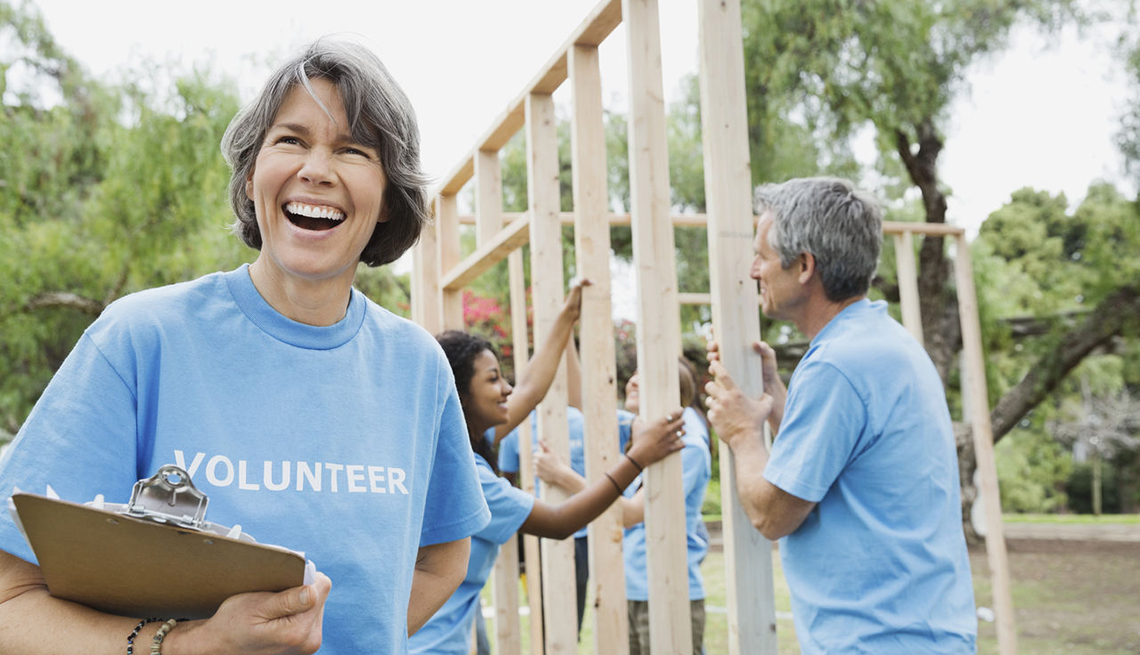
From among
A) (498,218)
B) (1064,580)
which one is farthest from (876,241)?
(1064,580)

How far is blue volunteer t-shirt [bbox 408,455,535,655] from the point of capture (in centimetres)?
265

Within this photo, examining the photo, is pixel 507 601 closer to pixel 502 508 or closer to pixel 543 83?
pixel 502 508

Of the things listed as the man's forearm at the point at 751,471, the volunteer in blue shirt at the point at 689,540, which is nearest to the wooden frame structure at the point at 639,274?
the man's forearm at the point at 751,471

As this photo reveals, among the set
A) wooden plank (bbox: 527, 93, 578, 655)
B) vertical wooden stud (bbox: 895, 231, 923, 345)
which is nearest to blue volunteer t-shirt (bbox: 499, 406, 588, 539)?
wooden plank (bbox: 527, 93, 578, 655)

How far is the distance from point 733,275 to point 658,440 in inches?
21.5

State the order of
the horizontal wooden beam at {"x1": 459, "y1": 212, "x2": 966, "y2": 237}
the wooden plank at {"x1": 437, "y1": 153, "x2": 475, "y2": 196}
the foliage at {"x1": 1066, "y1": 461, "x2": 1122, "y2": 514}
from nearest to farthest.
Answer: the wooden plank at {"x1": 437, "y1": 153, "x2": 475, "y2": 196}
the horizontal wooden beam at {"x1": 459, "y1": 212, "x2": 966, "y2": 237}
the foliage at {"x1": 1066, "y1": 461, "x2": 1122, "y2": 514}

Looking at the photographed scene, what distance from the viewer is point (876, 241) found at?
8.03ft

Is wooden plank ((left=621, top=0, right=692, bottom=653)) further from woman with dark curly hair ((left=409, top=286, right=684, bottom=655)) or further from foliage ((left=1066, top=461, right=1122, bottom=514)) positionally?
foliage ((left=1066, top=461, right=1122, bottom=514))

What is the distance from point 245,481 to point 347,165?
0.46 metres

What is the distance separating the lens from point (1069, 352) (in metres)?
9.63

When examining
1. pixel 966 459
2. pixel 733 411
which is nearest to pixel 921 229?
pixel 733 411

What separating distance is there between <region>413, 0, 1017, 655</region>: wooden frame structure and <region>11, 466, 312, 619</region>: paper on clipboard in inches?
65.5

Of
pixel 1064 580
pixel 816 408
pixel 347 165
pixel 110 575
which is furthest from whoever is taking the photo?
pixel 1064 580

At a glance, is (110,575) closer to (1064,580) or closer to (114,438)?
(114,438)
